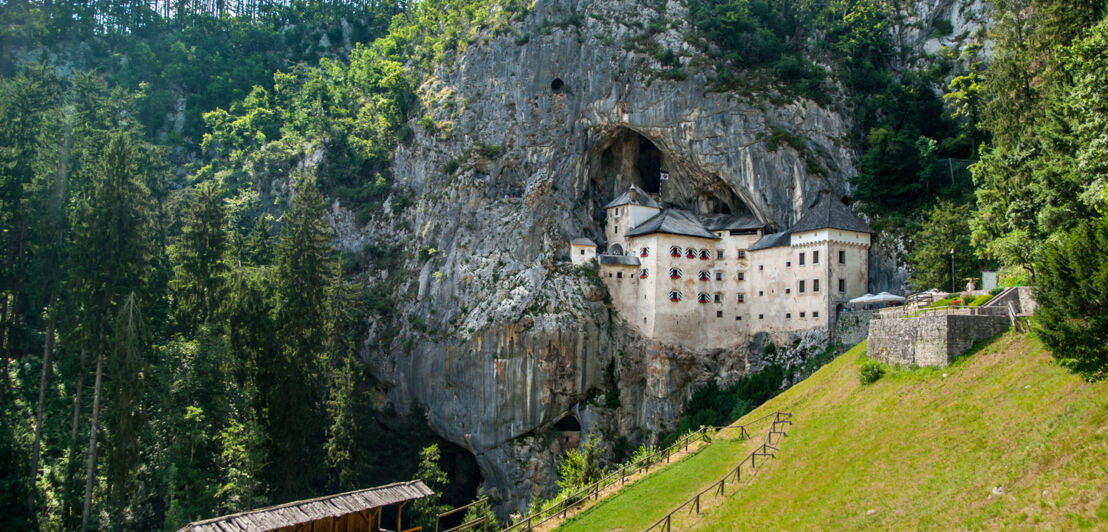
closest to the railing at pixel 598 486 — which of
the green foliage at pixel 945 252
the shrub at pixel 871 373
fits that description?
the shrub at pixel 871 373

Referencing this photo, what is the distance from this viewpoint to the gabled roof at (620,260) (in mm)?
65775

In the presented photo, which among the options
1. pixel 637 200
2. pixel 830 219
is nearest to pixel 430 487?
pixel 637 200

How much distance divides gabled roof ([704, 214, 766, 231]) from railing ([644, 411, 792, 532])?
27.6 meters

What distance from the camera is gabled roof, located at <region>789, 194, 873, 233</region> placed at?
58062 mm

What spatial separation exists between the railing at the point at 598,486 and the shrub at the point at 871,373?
174 inches

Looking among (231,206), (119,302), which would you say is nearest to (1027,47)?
(119,302)

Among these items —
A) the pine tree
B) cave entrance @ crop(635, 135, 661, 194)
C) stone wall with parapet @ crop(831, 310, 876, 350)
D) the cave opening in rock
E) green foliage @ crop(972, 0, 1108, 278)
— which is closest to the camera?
green foliage @ crop(972, 0, 1108, 278)

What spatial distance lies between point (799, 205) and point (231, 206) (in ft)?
165

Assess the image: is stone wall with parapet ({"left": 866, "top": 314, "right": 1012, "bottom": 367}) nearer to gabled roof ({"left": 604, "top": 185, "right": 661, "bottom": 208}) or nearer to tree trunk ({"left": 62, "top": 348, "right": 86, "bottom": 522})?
gabled roof ({"left": 604, "top": 185, "right": 661, "bottom": 208})

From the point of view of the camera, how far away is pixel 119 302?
4906 cm

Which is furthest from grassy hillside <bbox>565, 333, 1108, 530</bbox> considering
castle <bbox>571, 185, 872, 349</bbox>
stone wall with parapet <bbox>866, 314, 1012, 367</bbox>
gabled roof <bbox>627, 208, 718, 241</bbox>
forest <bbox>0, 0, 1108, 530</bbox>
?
gabled roof <bbox>627, 208, 718, 241</bbox>

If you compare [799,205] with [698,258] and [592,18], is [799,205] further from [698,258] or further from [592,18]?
[592,18]

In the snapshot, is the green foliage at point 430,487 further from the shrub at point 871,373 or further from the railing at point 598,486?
the shrub at point 871,373

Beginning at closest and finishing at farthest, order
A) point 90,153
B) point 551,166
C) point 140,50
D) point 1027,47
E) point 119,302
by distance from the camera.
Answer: point 1027,47
point 119,302
point 90,153
point 551,166
point 140,50
